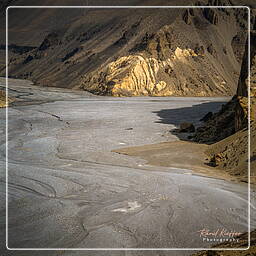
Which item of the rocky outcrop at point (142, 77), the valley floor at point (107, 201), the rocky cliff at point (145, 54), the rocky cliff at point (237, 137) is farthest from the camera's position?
the rocky cliff at point (145, 54)

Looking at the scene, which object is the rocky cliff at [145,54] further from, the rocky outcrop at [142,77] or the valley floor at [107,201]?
the valley floor at [107,201]

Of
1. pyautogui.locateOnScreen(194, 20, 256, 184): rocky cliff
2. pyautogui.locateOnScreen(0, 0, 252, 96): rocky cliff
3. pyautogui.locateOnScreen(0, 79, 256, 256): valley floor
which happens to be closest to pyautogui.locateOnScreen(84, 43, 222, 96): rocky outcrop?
pyautogui.locateOnScreen(0, 0, 252, 96): rocky cliff

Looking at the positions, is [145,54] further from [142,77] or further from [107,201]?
[107,201]

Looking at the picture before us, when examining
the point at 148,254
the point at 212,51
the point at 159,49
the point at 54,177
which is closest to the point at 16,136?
the point at 54,177

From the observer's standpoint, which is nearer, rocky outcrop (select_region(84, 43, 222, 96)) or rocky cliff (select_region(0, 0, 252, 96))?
rocky outcrop (select_region(84, 43, 222, 96))

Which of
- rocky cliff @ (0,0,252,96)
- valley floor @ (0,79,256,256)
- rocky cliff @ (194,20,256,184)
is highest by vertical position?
rocky cliff @ (0,0,252,96)

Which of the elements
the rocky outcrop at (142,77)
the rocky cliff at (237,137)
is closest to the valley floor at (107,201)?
the rocky cliff at (237,137)

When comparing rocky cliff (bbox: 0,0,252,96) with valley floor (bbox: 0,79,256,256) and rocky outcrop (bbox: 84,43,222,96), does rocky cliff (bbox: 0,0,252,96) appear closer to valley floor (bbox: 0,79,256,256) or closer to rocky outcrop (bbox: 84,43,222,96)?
rocky outcrop (bbox: 84,43,222,96)

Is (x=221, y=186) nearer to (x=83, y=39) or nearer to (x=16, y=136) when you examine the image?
(x=16, y=136)
